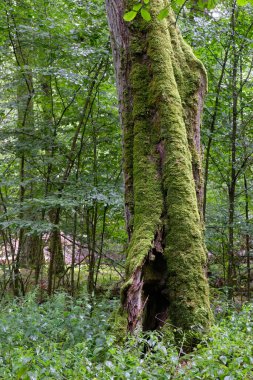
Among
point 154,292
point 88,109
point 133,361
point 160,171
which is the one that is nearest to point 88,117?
point 88,109

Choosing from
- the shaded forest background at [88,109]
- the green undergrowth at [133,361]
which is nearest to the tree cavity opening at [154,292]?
the green undergrowth at [133,361]

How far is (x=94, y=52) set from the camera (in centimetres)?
670

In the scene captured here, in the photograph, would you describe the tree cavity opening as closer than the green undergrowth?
No

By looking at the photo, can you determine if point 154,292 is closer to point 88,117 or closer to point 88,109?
point 88,117

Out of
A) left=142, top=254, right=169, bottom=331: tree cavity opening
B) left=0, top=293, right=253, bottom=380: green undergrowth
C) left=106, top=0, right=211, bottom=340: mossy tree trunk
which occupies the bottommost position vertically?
left=0, top=293, right=253, bottom=380: green undergrowth

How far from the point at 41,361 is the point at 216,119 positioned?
20.6ft

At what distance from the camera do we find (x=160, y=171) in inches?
159

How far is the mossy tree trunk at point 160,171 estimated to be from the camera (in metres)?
3.53

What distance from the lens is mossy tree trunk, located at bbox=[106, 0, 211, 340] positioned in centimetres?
353

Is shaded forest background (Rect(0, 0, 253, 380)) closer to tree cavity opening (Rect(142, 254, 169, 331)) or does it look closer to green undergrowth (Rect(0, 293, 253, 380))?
tree cavity opening (Rect(142, 254, 169, 331))

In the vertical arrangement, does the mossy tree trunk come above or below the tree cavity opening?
above

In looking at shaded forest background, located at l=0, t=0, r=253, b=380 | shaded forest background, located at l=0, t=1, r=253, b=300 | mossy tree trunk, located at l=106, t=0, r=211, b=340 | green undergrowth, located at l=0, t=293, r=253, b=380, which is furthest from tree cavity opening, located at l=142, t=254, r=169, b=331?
shaded forest background, located at l=0, t=1, r=253, b=300

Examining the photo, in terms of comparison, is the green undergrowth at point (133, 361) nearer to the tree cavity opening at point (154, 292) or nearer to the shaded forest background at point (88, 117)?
the tree cavity opening at point (154, 292)

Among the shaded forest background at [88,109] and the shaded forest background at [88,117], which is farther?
the shaded forest background at [88,109]
